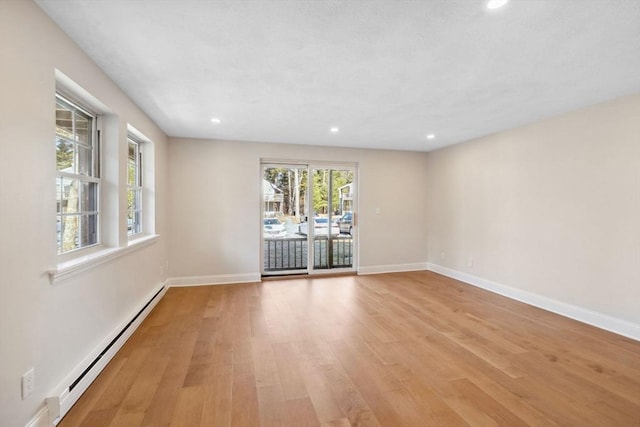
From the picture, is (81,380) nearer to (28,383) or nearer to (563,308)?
(28,383)

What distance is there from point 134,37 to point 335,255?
177 inches

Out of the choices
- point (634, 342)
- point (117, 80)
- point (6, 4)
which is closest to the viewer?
point (6, 4)

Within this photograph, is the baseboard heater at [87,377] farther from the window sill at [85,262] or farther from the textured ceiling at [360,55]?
the textured ceiling at [360,55]

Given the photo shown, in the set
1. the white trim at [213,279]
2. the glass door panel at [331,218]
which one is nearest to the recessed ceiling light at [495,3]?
the glass door panel at [331,218]

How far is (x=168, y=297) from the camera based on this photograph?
423 centimetres

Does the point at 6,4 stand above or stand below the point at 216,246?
above

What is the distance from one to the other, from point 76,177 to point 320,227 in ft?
12.7

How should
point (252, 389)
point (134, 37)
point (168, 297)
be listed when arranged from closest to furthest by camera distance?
point (134, 37), point (252, 389), point (168, 297)

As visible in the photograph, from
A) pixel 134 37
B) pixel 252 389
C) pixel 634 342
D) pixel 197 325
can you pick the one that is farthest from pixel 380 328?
pixel 134 37

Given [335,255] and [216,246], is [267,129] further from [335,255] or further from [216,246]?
[335,255]

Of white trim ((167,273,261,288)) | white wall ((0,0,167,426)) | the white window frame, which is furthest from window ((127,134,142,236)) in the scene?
white wall ((0,0,167,426))

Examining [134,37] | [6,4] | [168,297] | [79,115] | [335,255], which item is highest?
[134,37]

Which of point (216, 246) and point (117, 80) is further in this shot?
point (216, 246)

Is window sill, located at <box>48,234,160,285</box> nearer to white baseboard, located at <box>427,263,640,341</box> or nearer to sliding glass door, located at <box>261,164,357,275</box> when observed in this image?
sliding glass door, located at <box>261,164,357,275</box>
